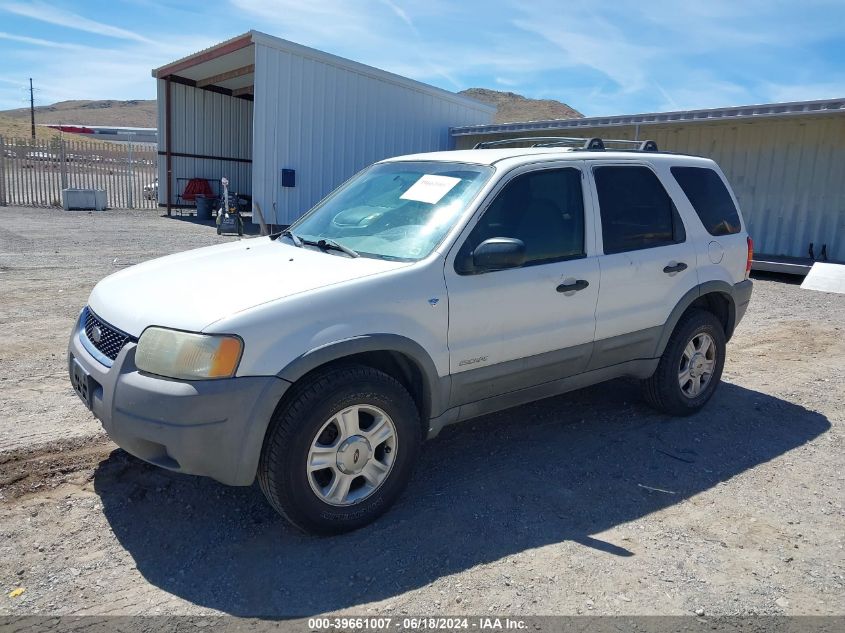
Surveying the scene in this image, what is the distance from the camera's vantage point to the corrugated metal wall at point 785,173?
520 inches

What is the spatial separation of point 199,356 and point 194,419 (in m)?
0.28

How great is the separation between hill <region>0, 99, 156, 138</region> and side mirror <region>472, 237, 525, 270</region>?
131205 millimetres

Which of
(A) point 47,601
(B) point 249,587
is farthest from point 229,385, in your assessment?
(A) point 47,601

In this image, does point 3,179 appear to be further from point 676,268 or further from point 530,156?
point 676,268

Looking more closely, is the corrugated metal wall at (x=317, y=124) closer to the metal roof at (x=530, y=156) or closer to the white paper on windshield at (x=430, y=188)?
the metal roof at (x=530, y=156)

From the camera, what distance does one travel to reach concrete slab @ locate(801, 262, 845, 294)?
11.5 metres

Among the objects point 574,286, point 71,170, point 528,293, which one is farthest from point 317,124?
point 528,293

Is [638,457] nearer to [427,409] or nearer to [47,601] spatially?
[427,409]

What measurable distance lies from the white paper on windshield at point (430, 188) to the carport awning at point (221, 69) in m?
13.3

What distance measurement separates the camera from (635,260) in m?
4.76

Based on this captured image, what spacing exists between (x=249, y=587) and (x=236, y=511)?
2.29 ft

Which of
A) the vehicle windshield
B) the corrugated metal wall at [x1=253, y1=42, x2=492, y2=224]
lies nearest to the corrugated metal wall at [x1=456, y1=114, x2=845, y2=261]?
the corrugated metal wall at [x1=253, y1=42, x2=492, y2=224]

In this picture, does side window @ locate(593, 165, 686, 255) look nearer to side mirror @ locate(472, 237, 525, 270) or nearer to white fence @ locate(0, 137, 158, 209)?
side mirror @ locate(472, 237, 525, 270)

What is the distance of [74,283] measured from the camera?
937 cm
